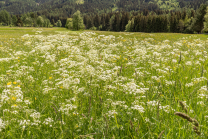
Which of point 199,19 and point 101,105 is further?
point 199,19

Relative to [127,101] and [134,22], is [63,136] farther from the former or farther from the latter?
[134,22]

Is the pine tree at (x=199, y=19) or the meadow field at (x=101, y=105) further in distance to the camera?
the pine tree at (x=199, y=19)

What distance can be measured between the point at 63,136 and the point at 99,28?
15632cm

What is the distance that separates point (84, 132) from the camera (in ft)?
8.13

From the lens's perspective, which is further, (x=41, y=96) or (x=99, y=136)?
(x=41, y=96)

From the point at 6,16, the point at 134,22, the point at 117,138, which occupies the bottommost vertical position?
the point at 117,138

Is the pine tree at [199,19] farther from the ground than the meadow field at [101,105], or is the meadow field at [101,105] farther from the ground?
the pine tree at [199,19]

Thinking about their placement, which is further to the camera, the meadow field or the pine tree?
the pine tree

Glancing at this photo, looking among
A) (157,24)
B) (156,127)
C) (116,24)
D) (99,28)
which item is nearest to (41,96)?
(156,127)

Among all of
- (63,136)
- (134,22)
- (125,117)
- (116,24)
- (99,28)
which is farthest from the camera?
(99,28)

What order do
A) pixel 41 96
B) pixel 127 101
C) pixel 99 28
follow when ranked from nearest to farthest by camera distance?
pixel 127 101 < pixel 41 96 < pixel 99 28

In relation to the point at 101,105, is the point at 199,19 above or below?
above

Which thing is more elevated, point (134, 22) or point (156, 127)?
point (134, 22)

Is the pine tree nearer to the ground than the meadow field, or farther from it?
farther from it
